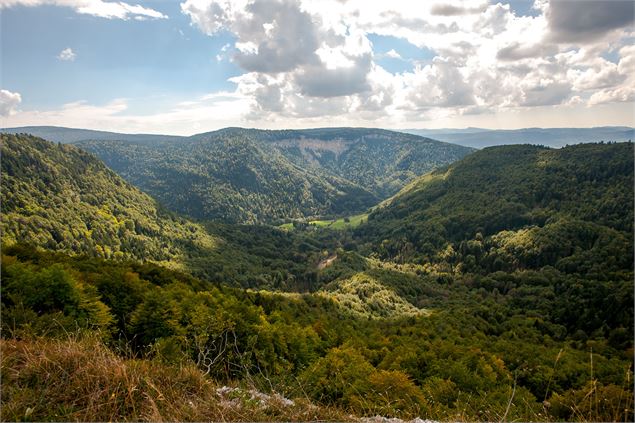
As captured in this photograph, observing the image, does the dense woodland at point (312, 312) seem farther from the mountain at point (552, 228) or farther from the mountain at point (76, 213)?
the mountain at point (76, 213)

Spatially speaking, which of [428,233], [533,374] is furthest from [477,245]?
[533,374]

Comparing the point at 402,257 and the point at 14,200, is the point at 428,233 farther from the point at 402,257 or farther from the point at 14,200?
the point at 14,200

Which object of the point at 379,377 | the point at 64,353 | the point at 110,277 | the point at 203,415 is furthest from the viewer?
the point at 110,277

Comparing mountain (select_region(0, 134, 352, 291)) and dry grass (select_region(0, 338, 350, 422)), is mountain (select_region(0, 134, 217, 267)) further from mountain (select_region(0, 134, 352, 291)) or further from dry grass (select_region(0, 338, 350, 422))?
dry grass (select_region(0, 338, 350, 422))

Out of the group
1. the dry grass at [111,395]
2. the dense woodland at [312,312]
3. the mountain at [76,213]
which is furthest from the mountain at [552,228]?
the dry grass at [111,395]

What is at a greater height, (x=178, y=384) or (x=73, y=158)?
(x=73, y=158)

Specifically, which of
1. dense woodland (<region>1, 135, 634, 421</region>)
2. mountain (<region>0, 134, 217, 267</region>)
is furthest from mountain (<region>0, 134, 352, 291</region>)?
dense woodland (<region>1, 135, 634, 421</region>)
